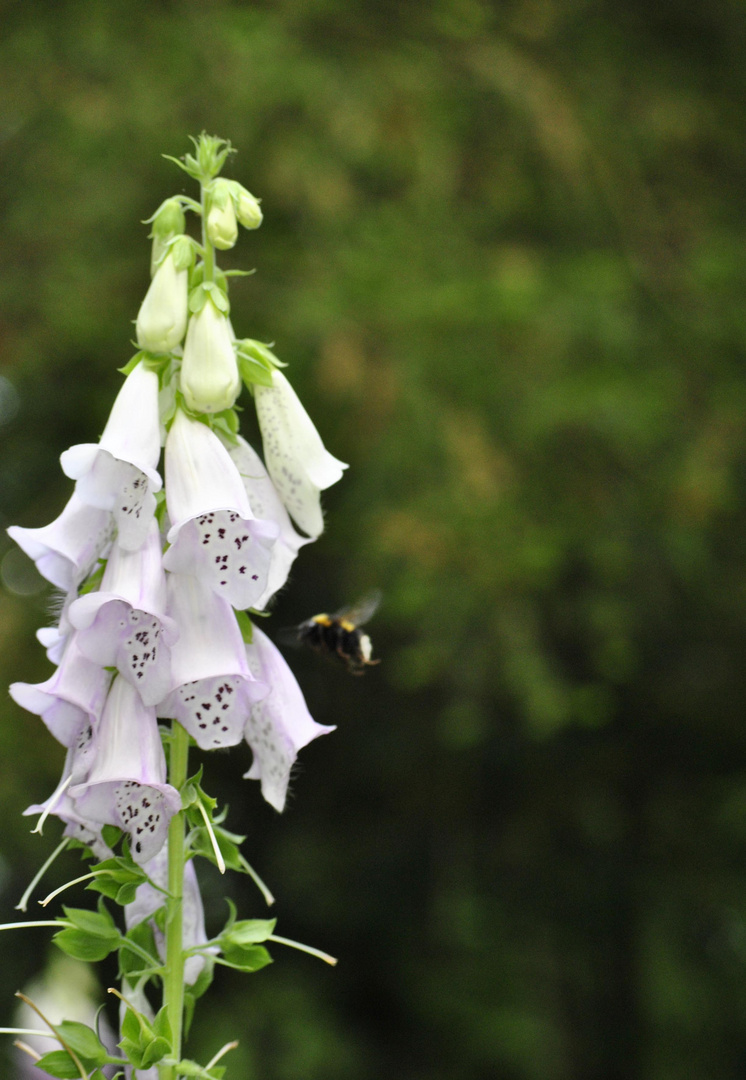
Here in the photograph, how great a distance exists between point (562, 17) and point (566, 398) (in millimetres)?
1983

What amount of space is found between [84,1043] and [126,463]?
69 cm

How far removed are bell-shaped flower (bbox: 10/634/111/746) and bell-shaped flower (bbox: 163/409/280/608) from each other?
0.16m

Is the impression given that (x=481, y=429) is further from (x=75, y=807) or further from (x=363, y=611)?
(x=75, y=807)

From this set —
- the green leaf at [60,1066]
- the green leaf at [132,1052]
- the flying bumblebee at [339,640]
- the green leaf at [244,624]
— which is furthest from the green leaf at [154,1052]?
the flying bumblebee at [339,640]

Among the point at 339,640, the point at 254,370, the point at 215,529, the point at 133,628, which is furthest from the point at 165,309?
the point at 339,640

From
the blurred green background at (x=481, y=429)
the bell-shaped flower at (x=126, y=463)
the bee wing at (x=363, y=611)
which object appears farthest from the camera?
the blurred green background at (x=481, y=429)

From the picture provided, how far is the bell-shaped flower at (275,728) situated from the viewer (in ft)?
4.42

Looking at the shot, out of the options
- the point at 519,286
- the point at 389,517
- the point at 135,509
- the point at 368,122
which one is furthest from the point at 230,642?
the point at 368,122

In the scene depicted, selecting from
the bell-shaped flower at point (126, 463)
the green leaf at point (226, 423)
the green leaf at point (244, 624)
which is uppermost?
the green leaf at point (226, 423)

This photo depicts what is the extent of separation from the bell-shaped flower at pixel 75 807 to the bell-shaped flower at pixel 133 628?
0.11 metres

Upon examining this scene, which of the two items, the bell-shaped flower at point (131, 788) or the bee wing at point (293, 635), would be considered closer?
the bell-shaped flower at point (131, 788)

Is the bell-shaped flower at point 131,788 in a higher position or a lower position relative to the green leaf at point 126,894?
higher

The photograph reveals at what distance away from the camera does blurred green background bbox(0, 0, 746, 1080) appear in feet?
13.1

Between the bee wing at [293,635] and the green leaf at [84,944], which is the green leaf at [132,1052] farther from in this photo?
the bee wing at [293,635]
